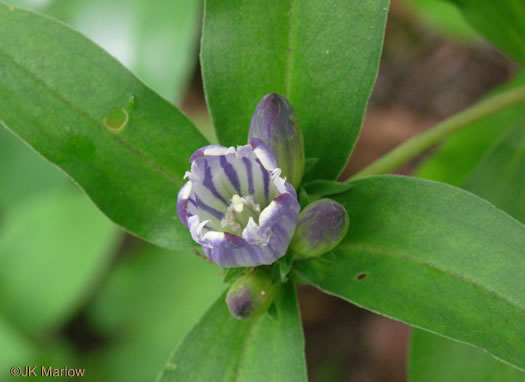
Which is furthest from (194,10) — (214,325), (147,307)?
(214,325)

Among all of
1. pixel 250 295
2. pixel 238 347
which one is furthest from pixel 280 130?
pixel 238 347

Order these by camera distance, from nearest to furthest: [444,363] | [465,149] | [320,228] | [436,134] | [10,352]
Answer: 1. [320,228]
2. [436,134]
3. [444,363]
4. [465,149]
5. [10,352]

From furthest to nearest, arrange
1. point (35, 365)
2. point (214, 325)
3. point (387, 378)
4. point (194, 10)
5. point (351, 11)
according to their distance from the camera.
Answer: point (387, 378)
point (194, 10)
point (35, 365)
point (214, 325)
point (351, 11)

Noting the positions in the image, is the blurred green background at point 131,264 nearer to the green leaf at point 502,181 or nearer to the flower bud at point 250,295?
the green leaf at point 502,181

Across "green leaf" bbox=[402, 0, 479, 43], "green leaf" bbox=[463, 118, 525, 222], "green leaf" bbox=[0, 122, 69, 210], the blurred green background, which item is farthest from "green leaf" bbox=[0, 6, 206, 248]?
"green leaf" bbox=[402, 0, 479, 43]

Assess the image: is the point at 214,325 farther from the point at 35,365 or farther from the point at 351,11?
the point at 35,365

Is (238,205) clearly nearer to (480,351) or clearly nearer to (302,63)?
(302,63)

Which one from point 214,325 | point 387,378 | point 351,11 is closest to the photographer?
point 351,11
